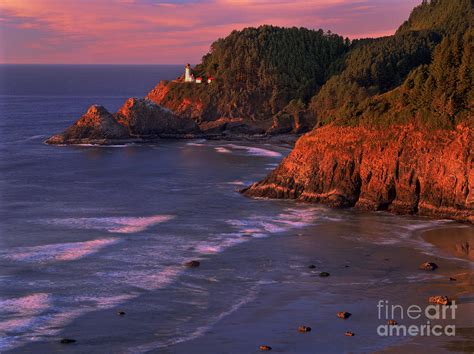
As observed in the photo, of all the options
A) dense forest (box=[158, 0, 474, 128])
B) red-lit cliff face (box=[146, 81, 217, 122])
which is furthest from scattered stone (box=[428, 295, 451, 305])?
red-lit cliff face (box=[146, 81, 217, 122])

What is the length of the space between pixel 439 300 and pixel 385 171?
898 inches

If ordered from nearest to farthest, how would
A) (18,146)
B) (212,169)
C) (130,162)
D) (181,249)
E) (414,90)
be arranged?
(181,249)
(414,90)
(212,169)
(130,162)
(18,146)

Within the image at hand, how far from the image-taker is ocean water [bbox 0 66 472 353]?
113 ft

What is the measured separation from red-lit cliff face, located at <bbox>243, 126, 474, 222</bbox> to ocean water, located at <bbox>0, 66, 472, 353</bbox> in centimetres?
188

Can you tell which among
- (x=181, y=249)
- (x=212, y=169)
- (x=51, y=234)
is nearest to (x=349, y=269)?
(x=181, y=249)

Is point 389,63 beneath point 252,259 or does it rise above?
above

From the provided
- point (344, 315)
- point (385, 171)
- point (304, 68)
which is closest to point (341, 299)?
point (344, 315)

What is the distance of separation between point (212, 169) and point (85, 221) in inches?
1122

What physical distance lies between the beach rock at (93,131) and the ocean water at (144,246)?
21176 mm

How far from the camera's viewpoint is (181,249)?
48.2 meters

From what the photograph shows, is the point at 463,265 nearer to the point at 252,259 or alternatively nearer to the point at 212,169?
the point at 252,259

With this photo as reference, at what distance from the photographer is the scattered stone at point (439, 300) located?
36500mm

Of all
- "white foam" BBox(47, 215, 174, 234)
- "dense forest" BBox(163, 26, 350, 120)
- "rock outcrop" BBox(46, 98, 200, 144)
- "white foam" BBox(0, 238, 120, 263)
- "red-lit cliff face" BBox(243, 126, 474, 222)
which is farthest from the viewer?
"dense forest" BBox(163, 26, 350, 120)

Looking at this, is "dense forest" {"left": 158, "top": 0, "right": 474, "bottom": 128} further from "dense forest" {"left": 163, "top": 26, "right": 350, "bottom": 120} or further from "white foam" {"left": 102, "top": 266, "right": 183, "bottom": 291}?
"white foam" {"left": 102, "top": 266, "right": 183, "bottom": 291}
